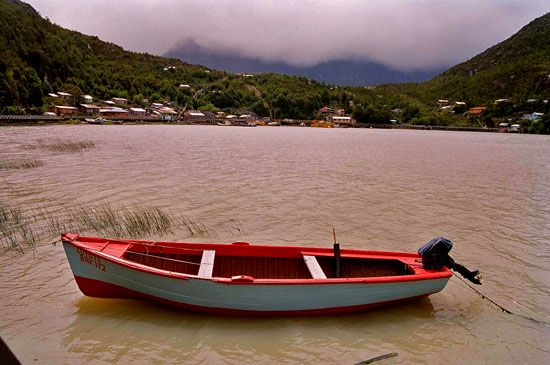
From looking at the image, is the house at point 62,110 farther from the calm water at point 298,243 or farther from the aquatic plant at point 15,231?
the aquatic plant at point 15,231

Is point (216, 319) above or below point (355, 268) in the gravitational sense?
below

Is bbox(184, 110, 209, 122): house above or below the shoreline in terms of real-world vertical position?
above

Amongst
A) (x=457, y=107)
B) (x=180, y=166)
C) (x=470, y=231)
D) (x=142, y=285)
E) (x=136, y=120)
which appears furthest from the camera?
(x=457, y=107)

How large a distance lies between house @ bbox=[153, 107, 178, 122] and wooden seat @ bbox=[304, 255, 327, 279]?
128 metres

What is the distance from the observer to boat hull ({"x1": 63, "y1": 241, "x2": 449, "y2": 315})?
8914 millimetres

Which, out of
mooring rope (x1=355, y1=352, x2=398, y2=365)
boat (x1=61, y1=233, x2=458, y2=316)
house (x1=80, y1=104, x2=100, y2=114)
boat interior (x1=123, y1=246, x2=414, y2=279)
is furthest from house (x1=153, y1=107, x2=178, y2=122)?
mooring rope (x1=355, y1=352, x2=398, y2=365)

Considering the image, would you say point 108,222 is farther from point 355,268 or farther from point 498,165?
point 498,165

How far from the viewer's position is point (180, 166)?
3422cm

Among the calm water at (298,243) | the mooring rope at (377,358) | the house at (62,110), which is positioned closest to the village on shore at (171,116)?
the house at (62,110)

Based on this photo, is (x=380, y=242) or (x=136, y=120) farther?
(x=136, y=120)

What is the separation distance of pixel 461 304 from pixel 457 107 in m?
172

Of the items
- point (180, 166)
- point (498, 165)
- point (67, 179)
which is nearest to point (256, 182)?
point (180, 166)

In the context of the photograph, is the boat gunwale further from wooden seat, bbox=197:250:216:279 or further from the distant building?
the distant building

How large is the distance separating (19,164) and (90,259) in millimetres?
25615
